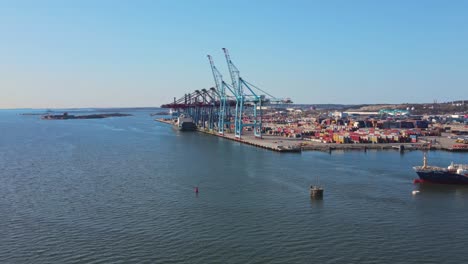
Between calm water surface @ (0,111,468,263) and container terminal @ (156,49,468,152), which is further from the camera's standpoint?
container terminal @ (156,49,468,152)

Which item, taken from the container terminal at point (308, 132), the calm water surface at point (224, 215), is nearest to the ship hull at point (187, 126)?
the container terminal at point (308, 132)

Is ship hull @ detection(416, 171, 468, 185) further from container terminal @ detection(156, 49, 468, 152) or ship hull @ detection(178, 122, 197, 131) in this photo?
ship hull @ detection(178, 122, 197, 131)

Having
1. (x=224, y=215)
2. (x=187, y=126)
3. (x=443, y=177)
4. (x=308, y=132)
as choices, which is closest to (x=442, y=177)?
(x=443, y=177)

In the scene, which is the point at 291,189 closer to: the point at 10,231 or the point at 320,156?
the point at 10,231

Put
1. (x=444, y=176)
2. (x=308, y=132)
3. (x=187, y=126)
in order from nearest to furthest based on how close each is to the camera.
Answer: (x=444, y=176)
(x=308, y=132)
(x=187, y=126)

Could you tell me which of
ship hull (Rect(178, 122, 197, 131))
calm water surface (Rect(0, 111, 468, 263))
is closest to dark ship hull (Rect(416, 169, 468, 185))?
calm water surface (Rect(0, 111, 468, 263))

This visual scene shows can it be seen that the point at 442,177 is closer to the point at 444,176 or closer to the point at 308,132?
the point at 444,176

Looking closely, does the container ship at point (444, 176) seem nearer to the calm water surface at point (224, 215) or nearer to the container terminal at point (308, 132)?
the calm water surface at point (224, 215)
